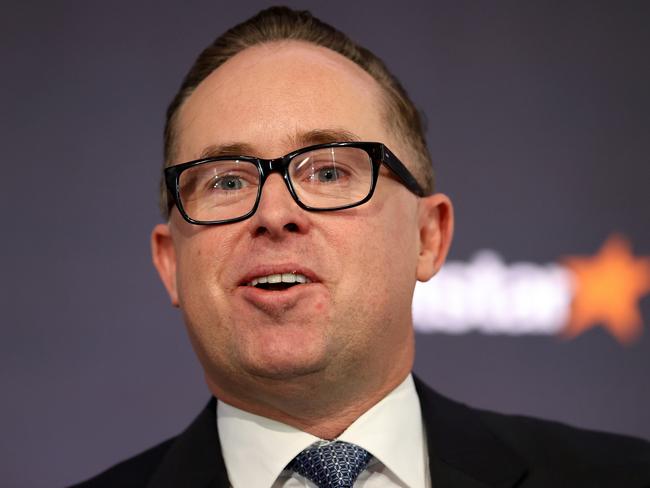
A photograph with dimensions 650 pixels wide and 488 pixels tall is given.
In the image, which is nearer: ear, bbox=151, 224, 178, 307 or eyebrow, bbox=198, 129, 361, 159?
eyebrow, bbox=198, 129, 361, 159

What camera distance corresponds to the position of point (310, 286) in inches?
59.6

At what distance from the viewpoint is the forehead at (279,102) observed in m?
1.60

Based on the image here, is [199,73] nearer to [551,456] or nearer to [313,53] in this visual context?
[313,53]

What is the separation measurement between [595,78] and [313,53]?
1168 mm

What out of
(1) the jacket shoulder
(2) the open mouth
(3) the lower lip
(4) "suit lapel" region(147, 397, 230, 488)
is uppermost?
(2) the open mouth

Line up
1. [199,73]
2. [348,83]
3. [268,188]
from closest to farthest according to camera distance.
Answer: [268,188]
[348,83]
[199,73]

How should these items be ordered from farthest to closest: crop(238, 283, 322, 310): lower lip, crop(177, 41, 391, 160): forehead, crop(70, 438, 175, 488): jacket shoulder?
1. crop(70, 438, 175, 488): jacket shoulder
2. crop(177, 41, 391, 160): forehead
3. crop(238, 283, 322, 310): lower lip

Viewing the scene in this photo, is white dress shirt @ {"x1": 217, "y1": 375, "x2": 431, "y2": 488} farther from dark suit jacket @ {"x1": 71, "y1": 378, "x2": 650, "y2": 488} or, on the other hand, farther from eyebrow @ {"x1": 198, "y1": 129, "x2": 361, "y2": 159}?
eyebrow @ {"x1": 198, "y1": 129, "x2": 361, "y2": 159}

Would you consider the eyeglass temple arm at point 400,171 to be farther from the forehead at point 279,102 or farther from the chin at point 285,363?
the chin at point 285,363

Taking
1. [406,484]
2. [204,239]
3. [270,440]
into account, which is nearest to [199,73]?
[204,239]

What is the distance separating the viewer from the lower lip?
4.91 feet

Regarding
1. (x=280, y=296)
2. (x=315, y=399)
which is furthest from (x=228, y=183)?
(x=315, y=399)

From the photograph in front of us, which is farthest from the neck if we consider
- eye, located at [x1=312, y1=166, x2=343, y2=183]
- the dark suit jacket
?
eye, located at [x1=312, y1=166, x2=343, y2=183]

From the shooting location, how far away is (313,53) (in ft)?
5.73
